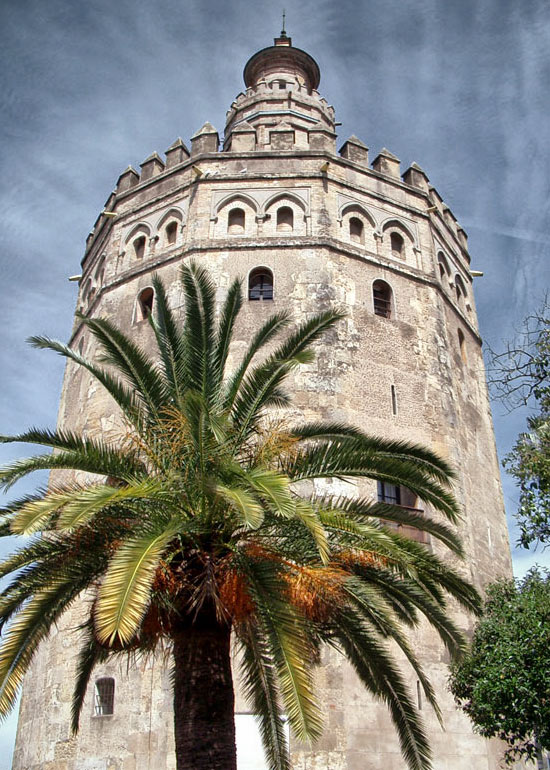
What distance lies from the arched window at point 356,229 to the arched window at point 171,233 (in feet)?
12.6

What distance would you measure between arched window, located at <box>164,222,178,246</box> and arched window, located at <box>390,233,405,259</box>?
15.7 ft

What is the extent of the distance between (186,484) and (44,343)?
8.62ft

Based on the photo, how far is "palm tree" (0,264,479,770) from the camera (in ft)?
25.3

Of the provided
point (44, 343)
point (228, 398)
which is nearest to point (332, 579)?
point (228, 398)

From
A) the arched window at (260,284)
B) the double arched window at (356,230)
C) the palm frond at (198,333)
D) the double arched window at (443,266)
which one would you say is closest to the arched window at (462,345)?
the double arched window at (443,266)

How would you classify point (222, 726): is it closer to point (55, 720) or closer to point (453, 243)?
point (55, 720)

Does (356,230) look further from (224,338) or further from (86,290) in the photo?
(224,338)

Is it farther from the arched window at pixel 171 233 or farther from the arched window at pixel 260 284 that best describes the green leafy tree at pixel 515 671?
the arched window at pixel 171 233

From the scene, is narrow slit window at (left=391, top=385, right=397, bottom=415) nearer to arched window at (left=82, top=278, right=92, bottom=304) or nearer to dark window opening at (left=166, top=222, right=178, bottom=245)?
→ dark window opening at (left=166, top=222, right=178, bottom=245)

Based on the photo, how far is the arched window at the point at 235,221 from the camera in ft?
57.5

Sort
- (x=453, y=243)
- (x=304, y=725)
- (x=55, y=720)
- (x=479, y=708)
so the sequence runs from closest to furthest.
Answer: (x=304, y=725) < (x=479, y=708) < (x=55, y=720) < (x=453, y=243)

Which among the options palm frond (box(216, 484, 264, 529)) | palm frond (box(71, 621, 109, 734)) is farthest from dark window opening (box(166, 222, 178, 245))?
palm frond (box(216, 484, 264, 529))

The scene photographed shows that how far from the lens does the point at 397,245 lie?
18438 mm

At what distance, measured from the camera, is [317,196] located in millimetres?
17719
